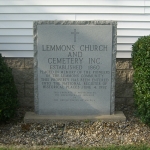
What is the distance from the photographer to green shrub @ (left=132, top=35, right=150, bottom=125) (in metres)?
5.87

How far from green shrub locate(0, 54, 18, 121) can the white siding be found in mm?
956

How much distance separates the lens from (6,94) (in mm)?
6027

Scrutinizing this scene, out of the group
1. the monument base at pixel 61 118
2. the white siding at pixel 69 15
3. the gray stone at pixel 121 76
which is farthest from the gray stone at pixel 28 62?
the gray stone at pixel 121 76

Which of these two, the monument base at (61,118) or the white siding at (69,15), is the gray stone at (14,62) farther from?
the monument base at (61,118)

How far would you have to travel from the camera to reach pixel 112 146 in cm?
520

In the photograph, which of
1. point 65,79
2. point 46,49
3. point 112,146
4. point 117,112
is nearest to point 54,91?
point 65,79

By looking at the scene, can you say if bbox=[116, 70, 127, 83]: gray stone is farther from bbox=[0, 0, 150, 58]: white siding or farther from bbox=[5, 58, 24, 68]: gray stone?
bbox=[5, 58, 24, 68]: gray stone

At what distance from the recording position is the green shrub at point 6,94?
6001 mm

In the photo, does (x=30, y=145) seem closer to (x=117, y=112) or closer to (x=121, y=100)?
(x=117, y=112)

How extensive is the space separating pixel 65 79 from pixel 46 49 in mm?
572

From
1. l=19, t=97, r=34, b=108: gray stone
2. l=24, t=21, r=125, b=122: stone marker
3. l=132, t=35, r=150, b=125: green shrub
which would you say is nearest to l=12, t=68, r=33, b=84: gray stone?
l=19, t=97, r=34, b=108: gray stone

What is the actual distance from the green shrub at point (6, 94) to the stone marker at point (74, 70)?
32 cm

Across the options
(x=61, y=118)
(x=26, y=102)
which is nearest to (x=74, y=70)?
(x=61, y=118)

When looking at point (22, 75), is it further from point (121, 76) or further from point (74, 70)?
point (121, 76)
